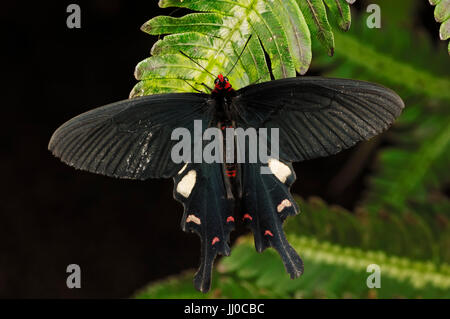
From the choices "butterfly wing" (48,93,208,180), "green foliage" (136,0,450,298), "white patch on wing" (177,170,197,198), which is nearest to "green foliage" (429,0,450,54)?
"green foliage" (136,0,450,298)

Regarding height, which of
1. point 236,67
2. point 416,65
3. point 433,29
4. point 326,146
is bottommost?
point 326,146

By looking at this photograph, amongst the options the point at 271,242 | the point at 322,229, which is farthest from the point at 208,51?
the point at 322,229

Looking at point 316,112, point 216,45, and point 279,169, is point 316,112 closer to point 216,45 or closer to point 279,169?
point 279,169

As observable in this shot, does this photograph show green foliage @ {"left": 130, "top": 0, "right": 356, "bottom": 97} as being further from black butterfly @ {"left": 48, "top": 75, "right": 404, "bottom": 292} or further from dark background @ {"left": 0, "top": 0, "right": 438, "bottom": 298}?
dark background @ {"left": 0, "top": 0, "right": 438, "bottom": 298}

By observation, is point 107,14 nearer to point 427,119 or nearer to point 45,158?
point 45,158

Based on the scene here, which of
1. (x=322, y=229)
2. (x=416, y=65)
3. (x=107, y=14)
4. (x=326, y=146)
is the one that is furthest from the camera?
(x=107, y=14)

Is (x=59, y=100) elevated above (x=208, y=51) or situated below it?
above

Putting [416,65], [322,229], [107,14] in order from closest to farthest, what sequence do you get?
[322,229] → [416,65] → [107,14]

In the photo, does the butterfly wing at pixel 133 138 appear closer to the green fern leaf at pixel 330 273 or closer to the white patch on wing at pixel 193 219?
the white patch on wing at pixel 193 219

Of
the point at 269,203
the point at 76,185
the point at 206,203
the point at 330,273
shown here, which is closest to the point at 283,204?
the point at 269,203
